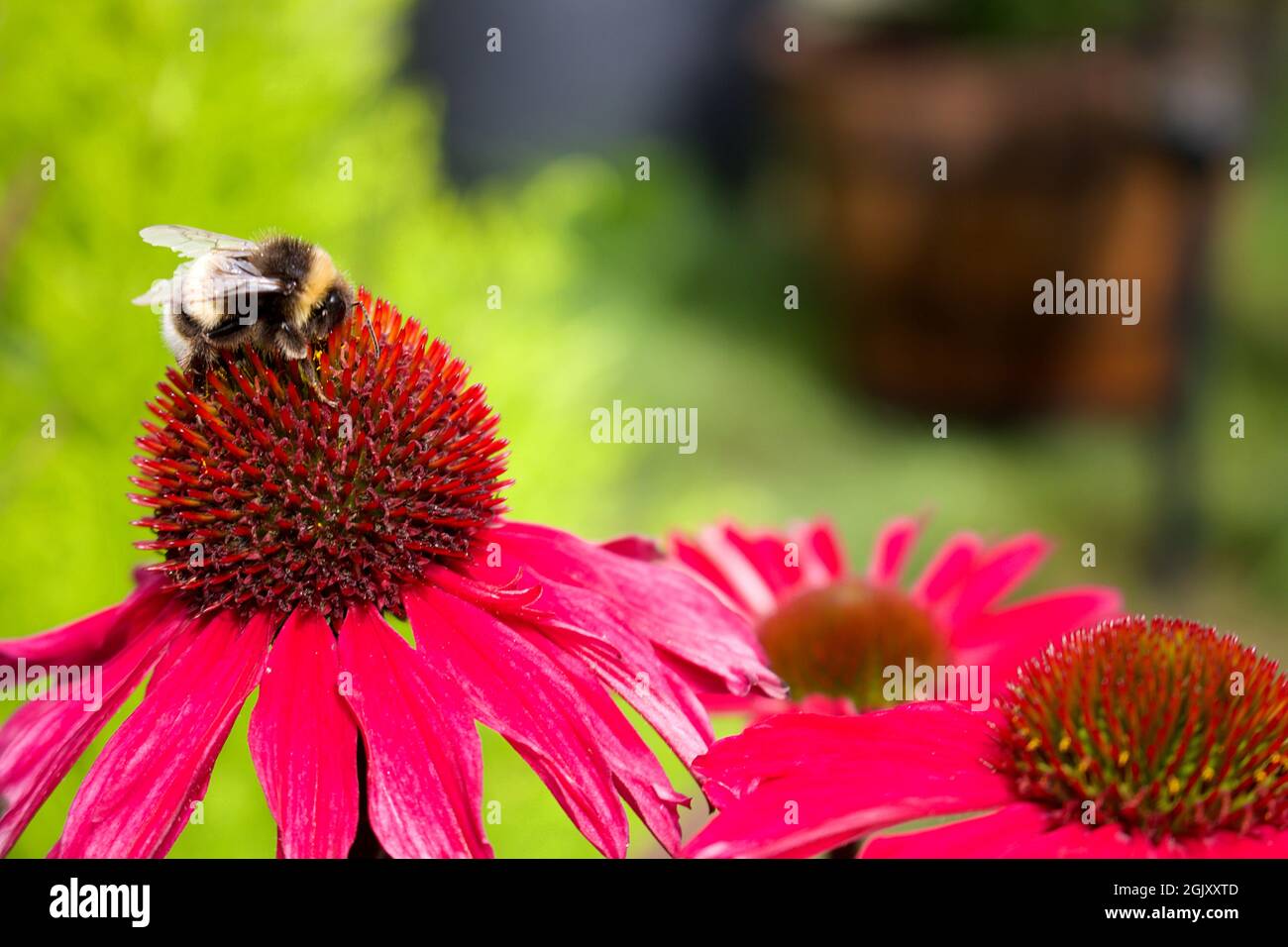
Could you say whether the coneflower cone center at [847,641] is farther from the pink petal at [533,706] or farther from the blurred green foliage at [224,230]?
the blurred green foliage at [224,230]

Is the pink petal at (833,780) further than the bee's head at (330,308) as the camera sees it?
No

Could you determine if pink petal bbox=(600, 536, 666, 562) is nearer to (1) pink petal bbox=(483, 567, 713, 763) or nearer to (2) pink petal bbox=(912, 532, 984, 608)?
(1) pink petal bbox=(483, 567, 713, 763)

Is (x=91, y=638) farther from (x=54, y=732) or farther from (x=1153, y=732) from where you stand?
(x=1153, y=732)

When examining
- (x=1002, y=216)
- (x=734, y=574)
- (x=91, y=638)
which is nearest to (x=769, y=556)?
(x=734, y=574)

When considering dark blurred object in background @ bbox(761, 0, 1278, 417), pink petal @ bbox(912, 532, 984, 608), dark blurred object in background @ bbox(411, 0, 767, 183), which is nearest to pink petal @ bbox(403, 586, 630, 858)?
pink petal @ bbox(912, 532, 984, 608)

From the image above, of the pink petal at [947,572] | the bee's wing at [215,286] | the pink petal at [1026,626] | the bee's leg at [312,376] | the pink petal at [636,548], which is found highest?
the bee's wing at [215,286]

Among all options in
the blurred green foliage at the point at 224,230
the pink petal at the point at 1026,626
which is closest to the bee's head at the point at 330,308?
the pink petal at the point at 1026,626

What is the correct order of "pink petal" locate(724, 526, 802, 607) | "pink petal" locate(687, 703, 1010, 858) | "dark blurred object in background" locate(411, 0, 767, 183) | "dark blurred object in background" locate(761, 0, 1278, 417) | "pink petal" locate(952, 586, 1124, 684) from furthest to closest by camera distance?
"dark blurred object in background" locate(411, 0, 767, 183) → "dark blurred object in background" locate(761, 0, 1278, 417) → "pink petal" locate(724, 526, 802, 607) → "pink petal" locate(952, 586, 1124, 684) → "pink petal" locate(687, 703, 1010, 858)
